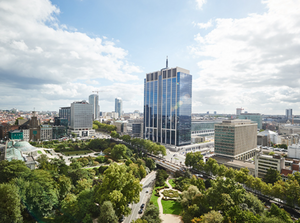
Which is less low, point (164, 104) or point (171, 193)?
point (164, 104)

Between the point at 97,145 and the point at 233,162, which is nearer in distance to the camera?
the point at 233,162

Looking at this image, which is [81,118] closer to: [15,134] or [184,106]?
[15,134]

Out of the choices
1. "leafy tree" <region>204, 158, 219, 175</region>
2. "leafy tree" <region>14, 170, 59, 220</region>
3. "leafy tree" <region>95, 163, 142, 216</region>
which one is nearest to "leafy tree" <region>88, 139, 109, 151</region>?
"leafy tree" <region>204, 158, 219, 175</region>

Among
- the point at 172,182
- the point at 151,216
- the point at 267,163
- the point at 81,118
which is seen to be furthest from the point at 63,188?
the point at 81,118

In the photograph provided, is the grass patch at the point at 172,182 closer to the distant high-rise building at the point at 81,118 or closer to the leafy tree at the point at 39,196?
the leafy tree at the point at 39,196

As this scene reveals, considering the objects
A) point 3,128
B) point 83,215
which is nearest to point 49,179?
point 83,215

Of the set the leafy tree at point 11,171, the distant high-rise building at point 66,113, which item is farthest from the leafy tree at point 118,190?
the distant high-rise building at point 66,113
